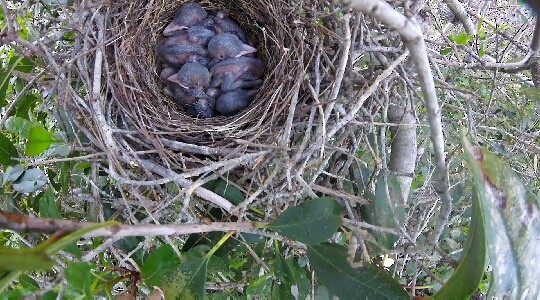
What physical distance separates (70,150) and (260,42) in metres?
0.61

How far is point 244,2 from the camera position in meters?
1.25

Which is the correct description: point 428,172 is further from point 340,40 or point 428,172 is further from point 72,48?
point 72,48

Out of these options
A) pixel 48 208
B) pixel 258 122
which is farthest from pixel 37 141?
pixel 258 122

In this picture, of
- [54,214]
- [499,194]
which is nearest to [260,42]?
[54,214]

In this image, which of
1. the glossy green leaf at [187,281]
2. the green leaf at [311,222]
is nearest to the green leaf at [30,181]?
the glossy green leaf at [187,281]

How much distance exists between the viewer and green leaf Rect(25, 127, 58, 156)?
0.85 metres

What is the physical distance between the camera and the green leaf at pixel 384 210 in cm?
80

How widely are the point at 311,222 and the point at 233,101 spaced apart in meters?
0.58

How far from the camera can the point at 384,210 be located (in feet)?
2.70

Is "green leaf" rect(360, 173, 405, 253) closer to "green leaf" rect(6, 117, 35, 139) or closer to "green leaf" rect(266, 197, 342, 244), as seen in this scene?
"green leaf" rect(266, 197, 342, 244)

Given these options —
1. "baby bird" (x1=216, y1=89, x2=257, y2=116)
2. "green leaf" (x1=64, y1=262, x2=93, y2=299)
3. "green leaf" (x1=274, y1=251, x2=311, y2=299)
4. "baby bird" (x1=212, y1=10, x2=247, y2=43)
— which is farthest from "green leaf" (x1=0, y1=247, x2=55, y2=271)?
"baby bird" (x1=212, y1=10, x2=247, y2=43)

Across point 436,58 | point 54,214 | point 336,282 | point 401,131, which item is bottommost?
point 54,214

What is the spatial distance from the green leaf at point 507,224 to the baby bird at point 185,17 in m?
0.89

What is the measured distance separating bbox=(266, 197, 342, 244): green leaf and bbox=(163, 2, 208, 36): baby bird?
71 cm
